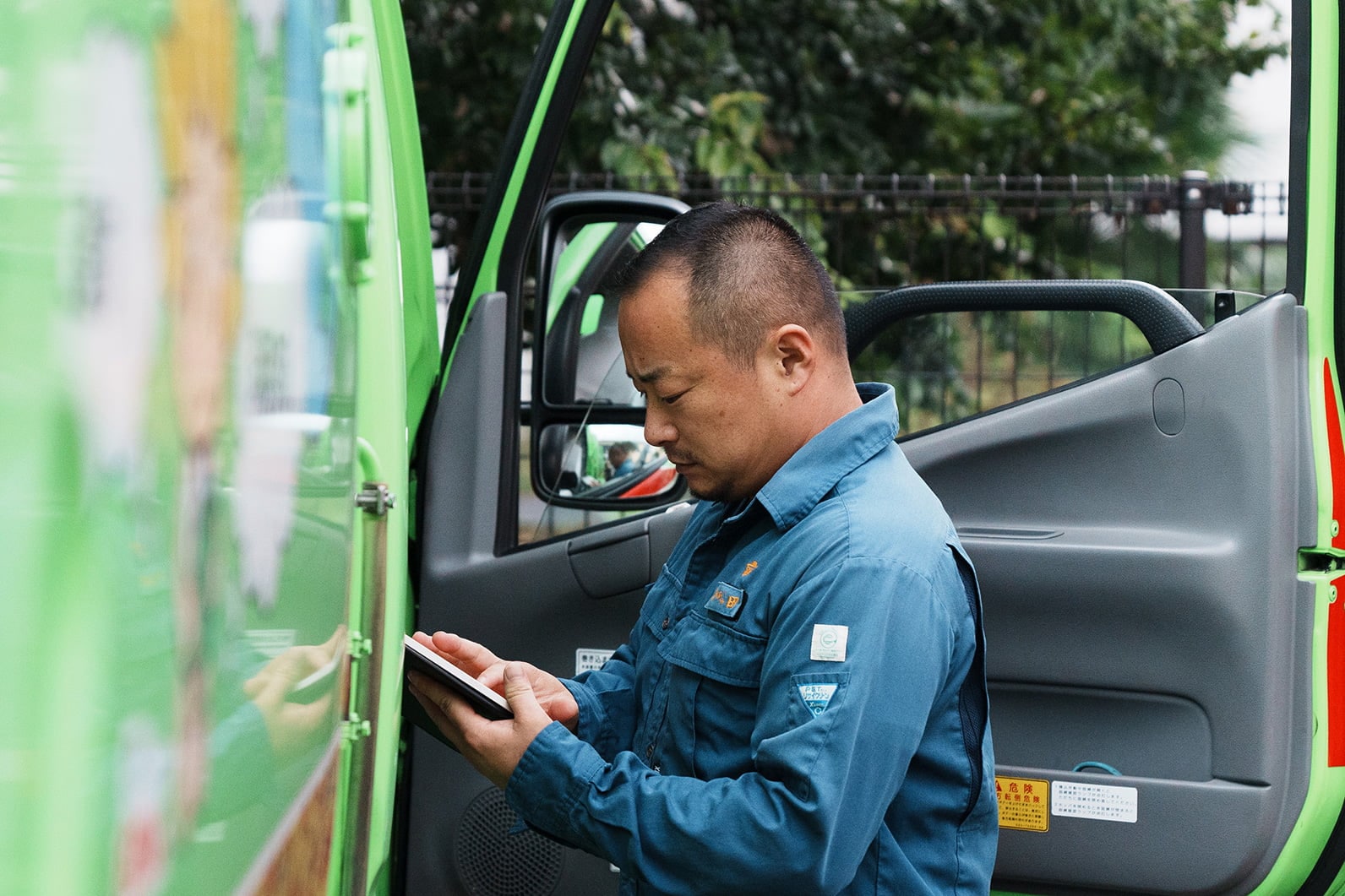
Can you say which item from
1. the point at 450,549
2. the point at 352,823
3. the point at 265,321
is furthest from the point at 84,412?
the point at 450,549

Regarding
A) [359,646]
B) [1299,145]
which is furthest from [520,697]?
[1299,145]

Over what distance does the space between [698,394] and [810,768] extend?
42cm

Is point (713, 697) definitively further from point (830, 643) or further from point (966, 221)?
point (966, 221)

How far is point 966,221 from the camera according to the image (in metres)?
6.75

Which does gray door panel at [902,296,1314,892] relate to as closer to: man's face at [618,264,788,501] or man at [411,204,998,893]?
man at [411,204,998,893]

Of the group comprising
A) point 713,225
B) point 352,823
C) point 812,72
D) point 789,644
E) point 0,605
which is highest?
point 812,72

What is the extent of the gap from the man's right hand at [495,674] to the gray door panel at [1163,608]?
28.8 inches

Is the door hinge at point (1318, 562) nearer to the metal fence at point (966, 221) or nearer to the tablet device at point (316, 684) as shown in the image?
the tablet device at point (316, 684)

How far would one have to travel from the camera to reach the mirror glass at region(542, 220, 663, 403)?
8.18 ft

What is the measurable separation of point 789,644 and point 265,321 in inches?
25.7

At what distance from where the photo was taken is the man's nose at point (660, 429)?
1.57 m

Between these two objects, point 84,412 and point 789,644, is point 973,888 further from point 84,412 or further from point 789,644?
point 84,412

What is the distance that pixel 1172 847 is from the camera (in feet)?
6.88

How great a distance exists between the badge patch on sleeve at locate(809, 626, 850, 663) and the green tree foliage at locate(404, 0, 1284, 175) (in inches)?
211
